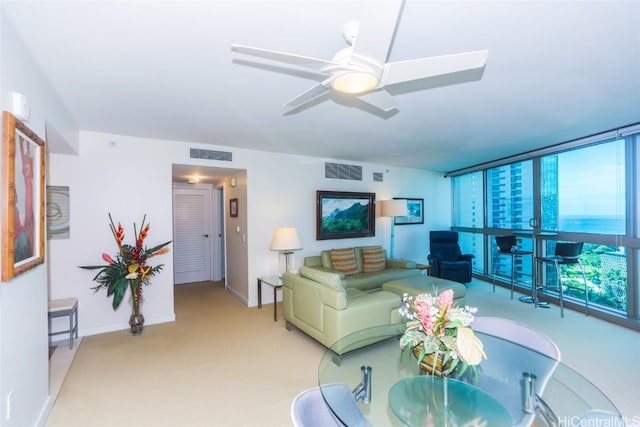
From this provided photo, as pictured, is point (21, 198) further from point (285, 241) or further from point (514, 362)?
point (514, 362)

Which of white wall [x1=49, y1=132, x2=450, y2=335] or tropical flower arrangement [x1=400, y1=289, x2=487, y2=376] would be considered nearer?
tropical flower arrangement [x1=400, y1=289, x2=487, y2=376]

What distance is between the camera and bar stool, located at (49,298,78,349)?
311 centimetres

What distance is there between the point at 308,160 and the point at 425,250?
3679mm

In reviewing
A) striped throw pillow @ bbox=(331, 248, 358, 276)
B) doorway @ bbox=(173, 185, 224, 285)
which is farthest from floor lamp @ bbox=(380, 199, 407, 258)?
doorway @ bbox=(173, 185, 224, 285)

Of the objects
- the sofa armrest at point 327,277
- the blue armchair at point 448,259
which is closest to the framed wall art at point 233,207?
the sofa armrest at point 327,277

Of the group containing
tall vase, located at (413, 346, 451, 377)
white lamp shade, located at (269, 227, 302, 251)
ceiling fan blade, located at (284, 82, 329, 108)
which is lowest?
tall vase, located at (413, 346, 451, 377)

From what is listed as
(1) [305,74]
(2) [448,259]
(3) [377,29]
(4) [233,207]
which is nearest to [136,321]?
(4) [233,207]

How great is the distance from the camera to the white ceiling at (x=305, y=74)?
156cm

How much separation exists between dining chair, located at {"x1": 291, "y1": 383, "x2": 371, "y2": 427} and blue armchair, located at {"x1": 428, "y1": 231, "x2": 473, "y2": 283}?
460cm

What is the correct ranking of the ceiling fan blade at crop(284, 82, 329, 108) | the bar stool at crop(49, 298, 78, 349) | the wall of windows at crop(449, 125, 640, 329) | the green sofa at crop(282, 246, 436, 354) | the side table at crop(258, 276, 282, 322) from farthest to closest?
the side table at crop(258, 276, 282, 322), the wall of windows at crop(449, 125, 640, 329), the bar stool at crop(49, 298, 78, 349), the green sofa at crop(282, 246, 436, 354), the ceiling fan blade at crop(284, 82, 329, 108)

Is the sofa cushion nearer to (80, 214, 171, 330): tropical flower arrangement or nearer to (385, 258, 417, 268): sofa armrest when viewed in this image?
(385, 258, 417, 268): sofa armrest

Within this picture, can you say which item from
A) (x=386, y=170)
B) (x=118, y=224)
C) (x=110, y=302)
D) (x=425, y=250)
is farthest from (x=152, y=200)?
(x=425, y=250)

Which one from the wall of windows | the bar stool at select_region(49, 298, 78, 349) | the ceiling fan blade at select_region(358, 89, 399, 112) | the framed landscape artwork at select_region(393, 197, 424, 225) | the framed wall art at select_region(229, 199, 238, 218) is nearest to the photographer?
the ceiling fan blade at select_region(358, 89, 399, 112)

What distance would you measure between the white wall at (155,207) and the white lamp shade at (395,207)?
0.91 m
